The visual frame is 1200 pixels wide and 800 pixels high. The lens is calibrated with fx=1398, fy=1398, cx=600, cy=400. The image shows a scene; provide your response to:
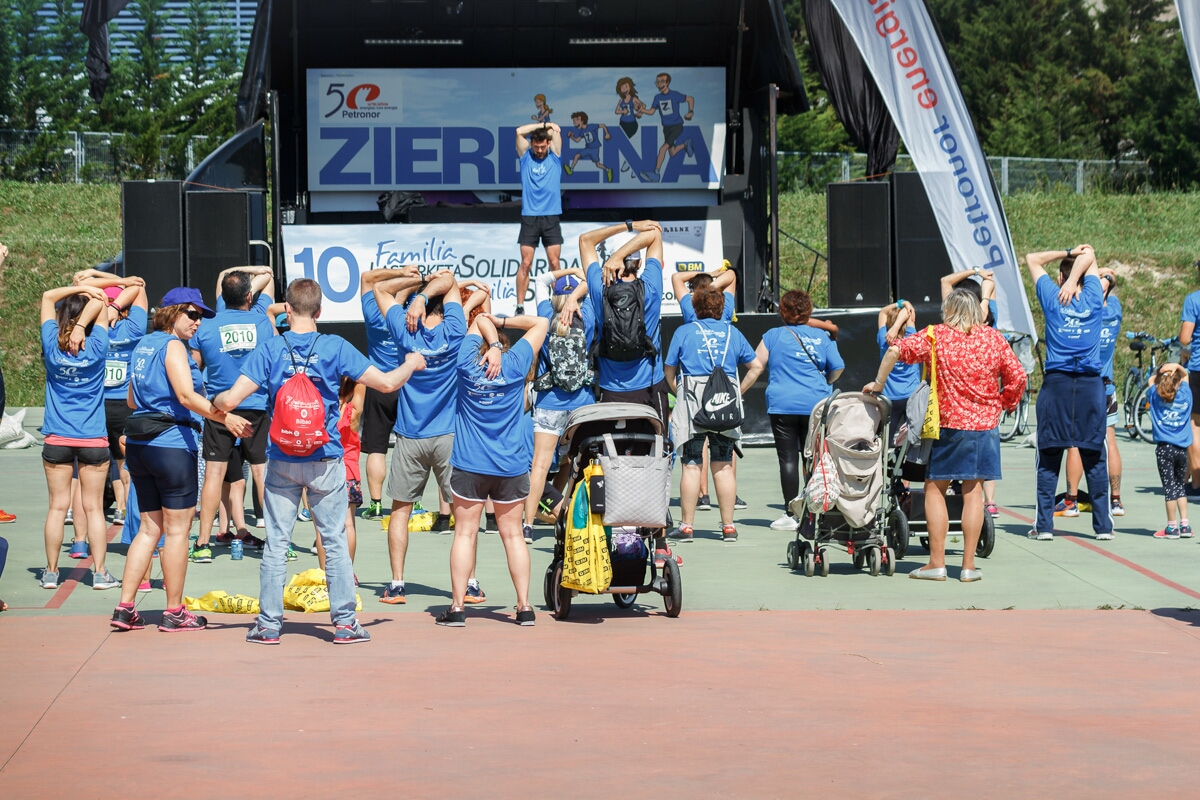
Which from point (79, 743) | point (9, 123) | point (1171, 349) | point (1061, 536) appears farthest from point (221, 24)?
point (79, 743)

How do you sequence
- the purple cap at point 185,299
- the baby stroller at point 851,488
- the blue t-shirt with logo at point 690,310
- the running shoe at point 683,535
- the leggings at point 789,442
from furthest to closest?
the leggings at point 789,442 → the blue t-shirt with logo at point 690,310 → the running shoe at point 683,535 → the baby stroller at point 851,488 → the purple cap at point 185,299

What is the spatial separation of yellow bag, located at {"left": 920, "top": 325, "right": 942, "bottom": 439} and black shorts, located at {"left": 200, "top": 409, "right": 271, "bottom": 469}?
13.1 ft

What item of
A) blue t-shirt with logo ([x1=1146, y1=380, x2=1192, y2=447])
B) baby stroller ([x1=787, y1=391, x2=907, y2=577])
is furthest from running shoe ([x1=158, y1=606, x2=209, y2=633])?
blue t-shirt with logo ([x1=1146, y1=380, x2=1192, y2=447])

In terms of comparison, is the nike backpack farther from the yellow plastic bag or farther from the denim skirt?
the denim skirt

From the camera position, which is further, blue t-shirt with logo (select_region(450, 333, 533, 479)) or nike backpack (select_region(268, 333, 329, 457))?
blue t-shirt with logo (select_region(450, 333, 533, 479))

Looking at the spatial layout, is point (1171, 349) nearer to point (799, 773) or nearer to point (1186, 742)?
point (1186, 742)

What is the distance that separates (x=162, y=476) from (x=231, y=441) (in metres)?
2.02

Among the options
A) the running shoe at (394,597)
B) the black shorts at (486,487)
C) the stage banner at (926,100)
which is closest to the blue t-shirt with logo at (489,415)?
the black shorts at (486,487)

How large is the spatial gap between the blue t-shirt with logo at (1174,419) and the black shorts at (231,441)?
6271 mm

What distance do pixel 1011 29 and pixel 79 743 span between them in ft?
144

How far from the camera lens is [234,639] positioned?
6.72 m

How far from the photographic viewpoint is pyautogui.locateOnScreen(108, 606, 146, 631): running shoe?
22.4ft

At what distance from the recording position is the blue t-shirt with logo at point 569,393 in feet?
29.2

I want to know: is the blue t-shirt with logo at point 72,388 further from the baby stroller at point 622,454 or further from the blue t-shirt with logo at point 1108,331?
the blue t-shirt with logo at point 1108,331
